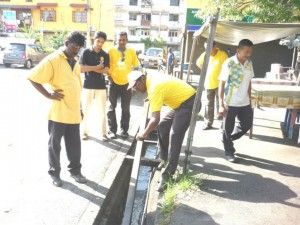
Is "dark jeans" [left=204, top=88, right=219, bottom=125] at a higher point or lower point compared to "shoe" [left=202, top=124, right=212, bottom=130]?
higher

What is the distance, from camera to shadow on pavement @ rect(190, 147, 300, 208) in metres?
3.85

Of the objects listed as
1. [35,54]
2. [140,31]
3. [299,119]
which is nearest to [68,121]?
[299,119]

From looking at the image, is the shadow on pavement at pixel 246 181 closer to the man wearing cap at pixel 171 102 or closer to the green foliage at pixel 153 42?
the man wearing cap at pixel 171 102

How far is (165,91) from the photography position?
380cm

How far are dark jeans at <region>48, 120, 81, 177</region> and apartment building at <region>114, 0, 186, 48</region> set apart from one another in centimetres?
4833

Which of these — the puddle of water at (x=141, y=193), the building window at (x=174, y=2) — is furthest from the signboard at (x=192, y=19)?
the building window at (x=174, y=2)

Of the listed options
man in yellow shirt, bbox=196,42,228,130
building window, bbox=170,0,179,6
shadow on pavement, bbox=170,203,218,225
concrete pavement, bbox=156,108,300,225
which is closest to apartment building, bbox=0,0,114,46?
building window, bbox=170,0,179,6

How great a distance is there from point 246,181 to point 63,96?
102 inches

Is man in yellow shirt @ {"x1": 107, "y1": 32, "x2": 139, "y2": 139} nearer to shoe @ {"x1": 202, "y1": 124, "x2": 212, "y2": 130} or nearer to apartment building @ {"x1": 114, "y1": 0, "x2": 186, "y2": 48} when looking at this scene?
shoe @ {"x1": 202, "y1": 124, "x2": 212, "y2": 130}

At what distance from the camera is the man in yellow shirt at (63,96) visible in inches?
146

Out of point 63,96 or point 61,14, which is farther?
point 61,14

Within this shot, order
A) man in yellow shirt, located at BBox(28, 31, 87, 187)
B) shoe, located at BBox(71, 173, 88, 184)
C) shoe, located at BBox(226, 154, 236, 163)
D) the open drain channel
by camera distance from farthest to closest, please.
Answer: shoe, located at BBox(226, 154, 236, 163)
shoe, located at BBox(71, 173, 88, 184)
man in yellow shirt, located at BBox(28, 31, 87, 187)
the open drain channel

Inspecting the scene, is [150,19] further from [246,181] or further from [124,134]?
[246,181]

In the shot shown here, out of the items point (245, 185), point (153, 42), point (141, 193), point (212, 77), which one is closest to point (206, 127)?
point (212, 77)
